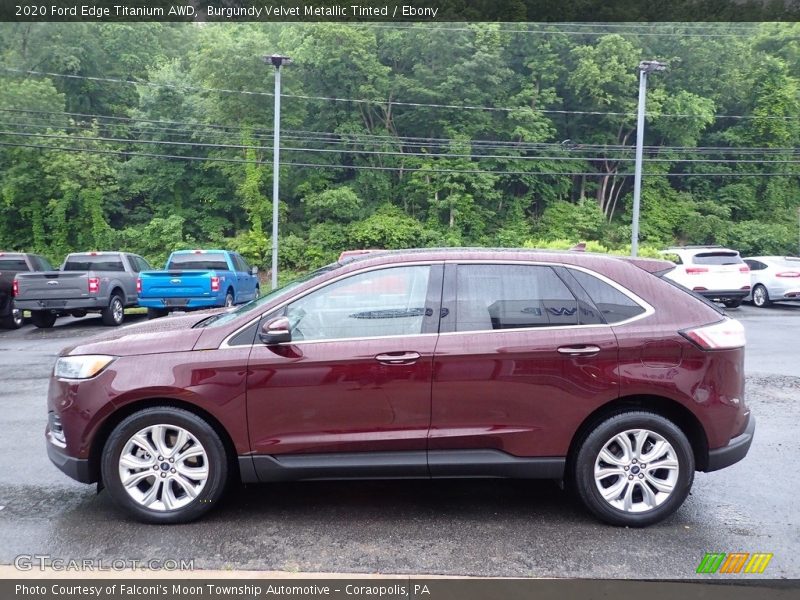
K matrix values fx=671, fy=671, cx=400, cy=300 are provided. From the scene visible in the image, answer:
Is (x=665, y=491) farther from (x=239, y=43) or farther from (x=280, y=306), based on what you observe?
(x=239, y=43)

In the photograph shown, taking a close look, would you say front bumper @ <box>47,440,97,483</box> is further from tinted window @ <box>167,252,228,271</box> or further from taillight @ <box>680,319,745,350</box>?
tinted window @ <box>167,252,228,271</box>

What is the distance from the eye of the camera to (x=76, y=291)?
15.3 m

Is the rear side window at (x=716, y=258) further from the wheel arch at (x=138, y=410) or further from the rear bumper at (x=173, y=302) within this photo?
the wheel arch at (x=138, y=410)

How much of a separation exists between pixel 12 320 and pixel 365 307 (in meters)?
14.7

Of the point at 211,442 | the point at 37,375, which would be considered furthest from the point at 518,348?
the point at 37,375

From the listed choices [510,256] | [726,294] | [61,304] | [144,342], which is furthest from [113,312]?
[726,294]

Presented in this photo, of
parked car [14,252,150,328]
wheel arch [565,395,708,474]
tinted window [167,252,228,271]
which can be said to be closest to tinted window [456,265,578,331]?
wheel arch [565,395,708,474]

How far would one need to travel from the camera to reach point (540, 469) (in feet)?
13.8

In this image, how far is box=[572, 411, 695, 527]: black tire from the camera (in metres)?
4.18

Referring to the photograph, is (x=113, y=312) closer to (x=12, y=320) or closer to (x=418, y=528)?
(x=12, y=320)

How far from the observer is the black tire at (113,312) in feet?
53.5

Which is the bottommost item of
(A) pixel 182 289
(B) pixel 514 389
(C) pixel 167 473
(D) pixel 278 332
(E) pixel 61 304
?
(E) pixel 61 304

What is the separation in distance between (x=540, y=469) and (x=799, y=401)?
504 cm

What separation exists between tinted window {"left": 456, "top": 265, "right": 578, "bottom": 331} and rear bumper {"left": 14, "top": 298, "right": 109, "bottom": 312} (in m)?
13.5
